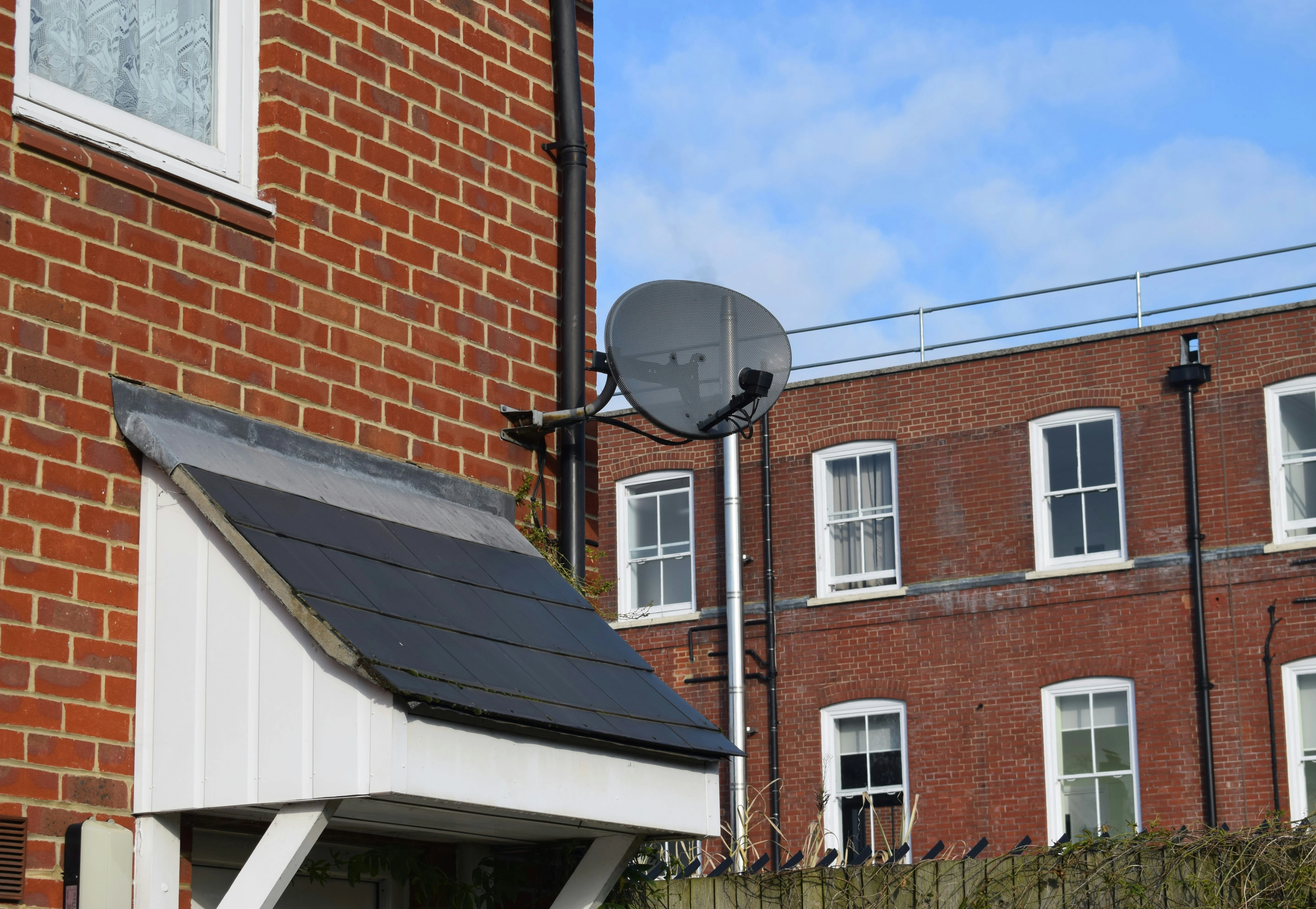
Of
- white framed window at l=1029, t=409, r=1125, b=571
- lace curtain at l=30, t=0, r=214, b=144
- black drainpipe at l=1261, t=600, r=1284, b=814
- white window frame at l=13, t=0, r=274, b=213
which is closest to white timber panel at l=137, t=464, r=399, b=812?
white window frame at l=13, t=0, r=274, b=213

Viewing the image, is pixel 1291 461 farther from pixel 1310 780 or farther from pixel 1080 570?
pixel 1310 780

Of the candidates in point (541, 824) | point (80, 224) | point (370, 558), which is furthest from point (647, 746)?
point (80, 224)

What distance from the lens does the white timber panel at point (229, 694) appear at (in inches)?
191

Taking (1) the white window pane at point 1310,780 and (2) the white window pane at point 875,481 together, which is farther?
(2) the white window pane at point 875,481

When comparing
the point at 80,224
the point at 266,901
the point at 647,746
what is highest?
the point at 80,224

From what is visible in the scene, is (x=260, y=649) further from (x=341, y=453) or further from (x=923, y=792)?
(x=923, y=792)

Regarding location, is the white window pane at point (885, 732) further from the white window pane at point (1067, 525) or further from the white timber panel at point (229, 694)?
the white timber panel at point (229, 694)

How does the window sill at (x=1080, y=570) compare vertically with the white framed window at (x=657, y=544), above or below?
below

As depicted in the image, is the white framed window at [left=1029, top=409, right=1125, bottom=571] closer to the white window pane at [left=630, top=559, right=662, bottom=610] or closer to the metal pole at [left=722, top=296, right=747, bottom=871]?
the metal pole at [left=722, top=296, right=747, bottom=871]

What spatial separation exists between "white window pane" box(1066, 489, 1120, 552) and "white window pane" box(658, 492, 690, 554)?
17.5ft

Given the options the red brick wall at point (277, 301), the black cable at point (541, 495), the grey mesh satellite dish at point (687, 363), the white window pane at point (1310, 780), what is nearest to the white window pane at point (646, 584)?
the white window pane at point (1310, 780)

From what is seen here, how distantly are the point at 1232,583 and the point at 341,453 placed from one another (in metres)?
17.2

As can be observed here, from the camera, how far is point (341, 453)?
609cm

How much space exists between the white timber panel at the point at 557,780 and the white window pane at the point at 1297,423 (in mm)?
16972
